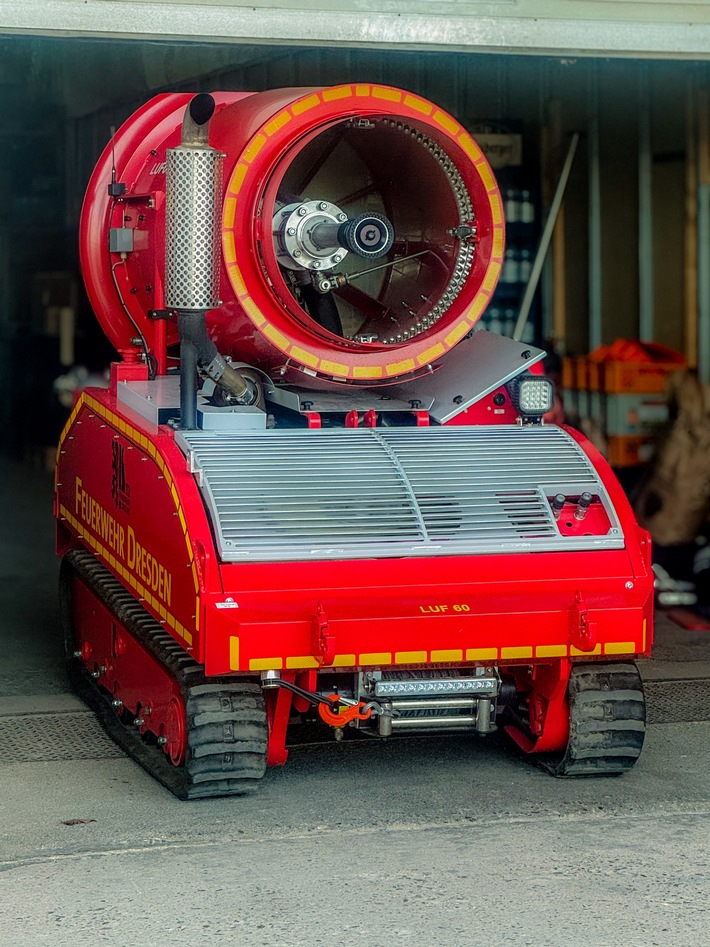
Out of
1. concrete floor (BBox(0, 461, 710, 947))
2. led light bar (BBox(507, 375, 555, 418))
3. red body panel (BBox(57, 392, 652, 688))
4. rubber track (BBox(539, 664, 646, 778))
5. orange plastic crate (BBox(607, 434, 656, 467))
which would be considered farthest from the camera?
→ orange plastic crate (BBox(607, 434, 656, 467))

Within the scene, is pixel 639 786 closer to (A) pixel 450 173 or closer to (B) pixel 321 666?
(B) pixel 321 666

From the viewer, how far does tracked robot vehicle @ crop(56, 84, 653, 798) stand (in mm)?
5082

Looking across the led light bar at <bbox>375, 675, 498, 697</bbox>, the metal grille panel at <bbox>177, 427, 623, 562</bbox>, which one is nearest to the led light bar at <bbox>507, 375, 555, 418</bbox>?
the metal grille panel at <bbox>177, 427, 623, 562</bbox>

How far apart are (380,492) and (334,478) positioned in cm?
16

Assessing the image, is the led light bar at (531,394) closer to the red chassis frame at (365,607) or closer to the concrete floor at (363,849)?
the red chassis frame at (365,607)

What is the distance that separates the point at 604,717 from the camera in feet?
17.8

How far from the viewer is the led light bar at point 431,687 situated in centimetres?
521

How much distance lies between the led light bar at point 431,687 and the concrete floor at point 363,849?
1.39 feet

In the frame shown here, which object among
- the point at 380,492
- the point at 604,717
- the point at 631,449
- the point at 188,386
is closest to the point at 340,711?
the point at 380,492

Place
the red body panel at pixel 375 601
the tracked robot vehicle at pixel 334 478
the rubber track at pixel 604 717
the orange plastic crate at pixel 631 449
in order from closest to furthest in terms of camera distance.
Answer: the red body panel at pixel 375 601 → the tracked robot vehicle at pixel 334 478 → the rubber track at pixel 604 717 → the orange plastic crate at pixel 631 449

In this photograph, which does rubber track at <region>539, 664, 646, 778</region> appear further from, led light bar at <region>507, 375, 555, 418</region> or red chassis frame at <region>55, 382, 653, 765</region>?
led light bar at <region>507, 375, 555, 418</region>

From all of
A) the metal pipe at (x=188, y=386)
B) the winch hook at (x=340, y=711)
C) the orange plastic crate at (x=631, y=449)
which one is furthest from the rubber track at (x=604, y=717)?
the orange plastic crate at (x=631, y=449)

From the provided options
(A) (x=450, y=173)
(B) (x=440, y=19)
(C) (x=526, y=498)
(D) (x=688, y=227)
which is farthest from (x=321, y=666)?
(D) (x=688, y=227)

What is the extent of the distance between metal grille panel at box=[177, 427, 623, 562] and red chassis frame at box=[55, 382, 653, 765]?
49 mm
